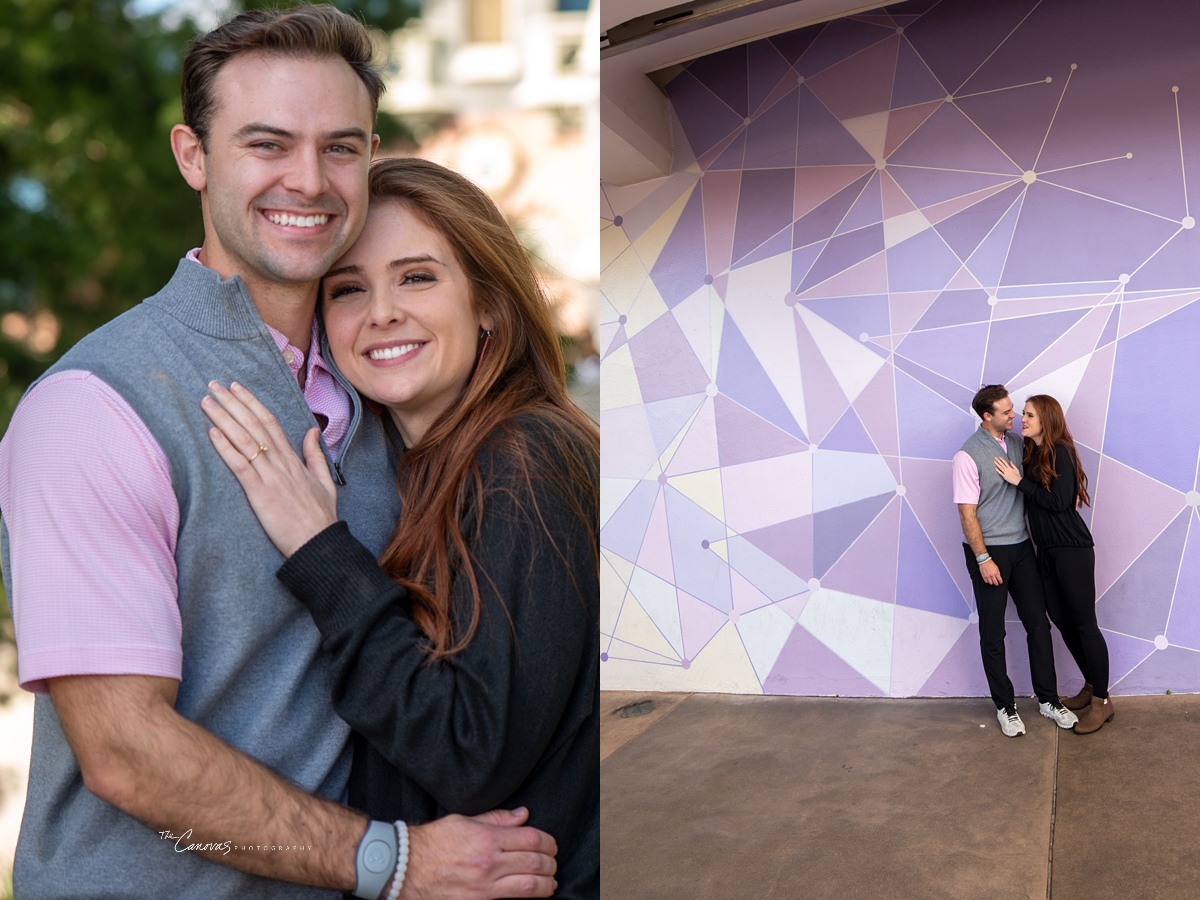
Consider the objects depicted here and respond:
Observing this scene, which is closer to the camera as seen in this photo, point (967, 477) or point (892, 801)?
point (967, 477)

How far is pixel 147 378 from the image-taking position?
1.90 feet

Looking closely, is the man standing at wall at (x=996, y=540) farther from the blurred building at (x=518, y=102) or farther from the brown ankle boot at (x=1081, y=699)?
the blurred building at (x=518, y=102)

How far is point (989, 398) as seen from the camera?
3.59 meters

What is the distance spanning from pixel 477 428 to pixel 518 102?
28cm

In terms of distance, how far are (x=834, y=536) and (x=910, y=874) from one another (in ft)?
5.16

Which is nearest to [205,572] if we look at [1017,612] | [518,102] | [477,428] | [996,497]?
[477,428]

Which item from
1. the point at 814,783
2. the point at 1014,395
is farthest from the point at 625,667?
the point at 1014,395

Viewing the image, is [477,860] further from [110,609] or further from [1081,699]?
[1081,699]

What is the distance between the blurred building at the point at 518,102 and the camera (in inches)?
23.1

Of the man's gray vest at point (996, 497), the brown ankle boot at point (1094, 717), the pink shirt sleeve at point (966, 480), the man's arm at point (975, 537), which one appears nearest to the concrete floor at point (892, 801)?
the brown ankle boot at point (1094, 717)

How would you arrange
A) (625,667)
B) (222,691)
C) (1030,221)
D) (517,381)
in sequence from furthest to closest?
(625,667), (1030,221), (517,381), (222,691)

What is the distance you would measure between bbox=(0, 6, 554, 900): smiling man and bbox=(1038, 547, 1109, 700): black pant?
Answer: 10.9 ft

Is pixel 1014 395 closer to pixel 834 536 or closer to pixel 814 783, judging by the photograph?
pixel 834 536

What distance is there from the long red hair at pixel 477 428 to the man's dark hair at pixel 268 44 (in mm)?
109
